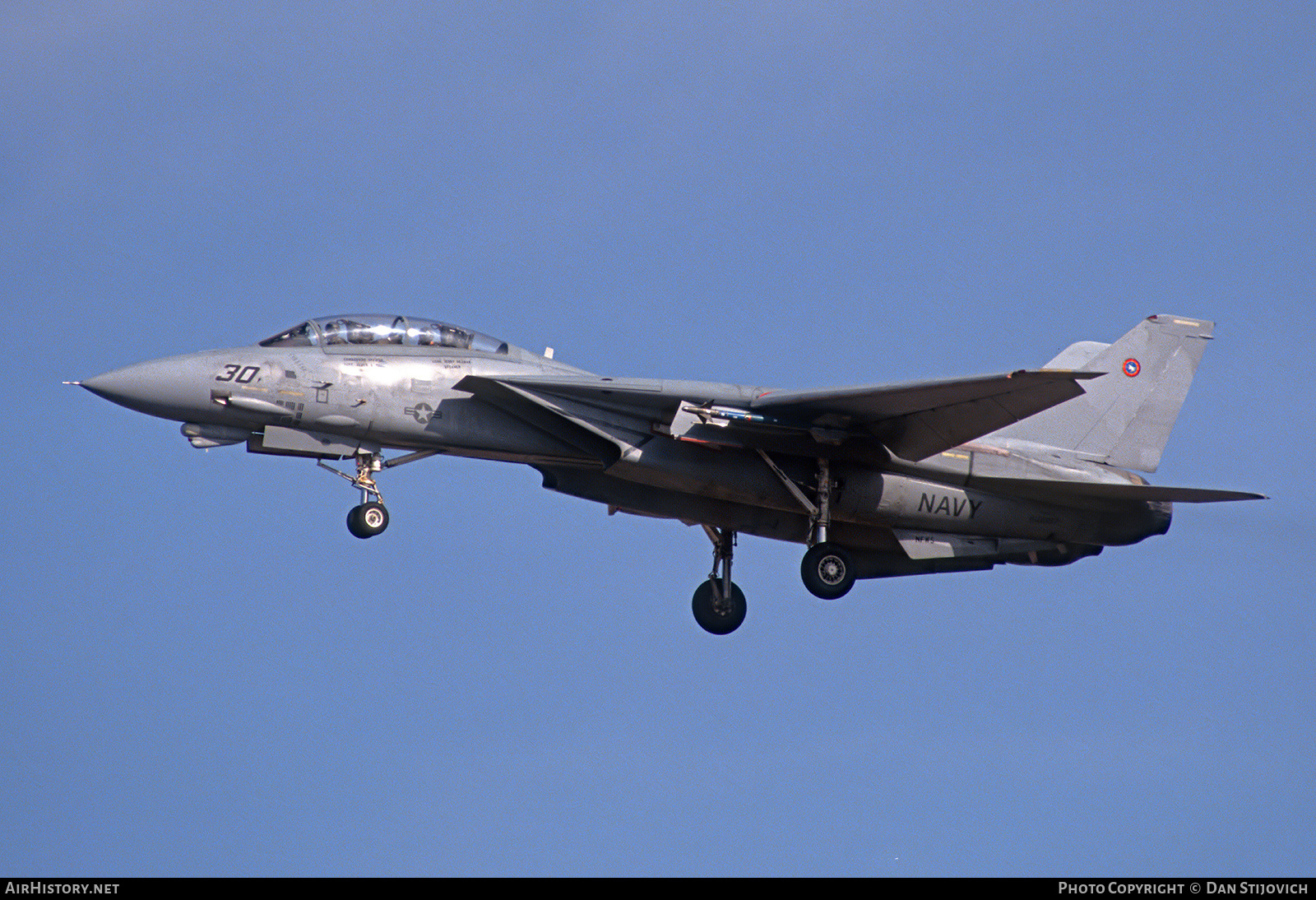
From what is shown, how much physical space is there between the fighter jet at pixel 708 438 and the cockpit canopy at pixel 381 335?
1.0 inches

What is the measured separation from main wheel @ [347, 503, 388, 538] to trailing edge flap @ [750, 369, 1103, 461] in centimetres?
515

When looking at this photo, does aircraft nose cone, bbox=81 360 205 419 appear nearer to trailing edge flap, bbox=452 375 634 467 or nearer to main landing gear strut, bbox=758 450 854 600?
trailing edge flap, bbox=452 375 634 467

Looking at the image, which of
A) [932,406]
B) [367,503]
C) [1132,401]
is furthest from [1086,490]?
[367,503]

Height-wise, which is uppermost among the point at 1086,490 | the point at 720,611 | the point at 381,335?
the point at 381,335

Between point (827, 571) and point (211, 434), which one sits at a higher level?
point (211, 434)

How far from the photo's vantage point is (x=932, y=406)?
20.0 metres

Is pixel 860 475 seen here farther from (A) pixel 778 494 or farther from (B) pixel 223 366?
(B) pixel 223 366

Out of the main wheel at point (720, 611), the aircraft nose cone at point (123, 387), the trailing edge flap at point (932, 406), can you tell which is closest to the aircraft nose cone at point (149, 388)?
the aircraft nose cone at point (123, 387)

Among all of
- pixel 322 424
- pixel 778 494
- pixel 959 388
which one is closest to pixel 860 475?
pixel 778 494

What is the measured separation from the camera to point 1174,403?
23969mm

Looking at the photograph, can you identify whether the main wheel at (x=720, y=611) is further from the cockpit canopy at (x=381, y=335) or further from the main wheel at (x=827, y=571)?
the cockpit canopy at (x=381, y=335)

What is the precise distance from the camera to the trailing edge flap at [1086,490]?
2152cm

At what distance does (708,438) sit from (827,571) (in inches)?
102

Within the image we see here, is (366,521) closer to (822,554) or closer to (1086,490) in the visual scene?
(822,554)
